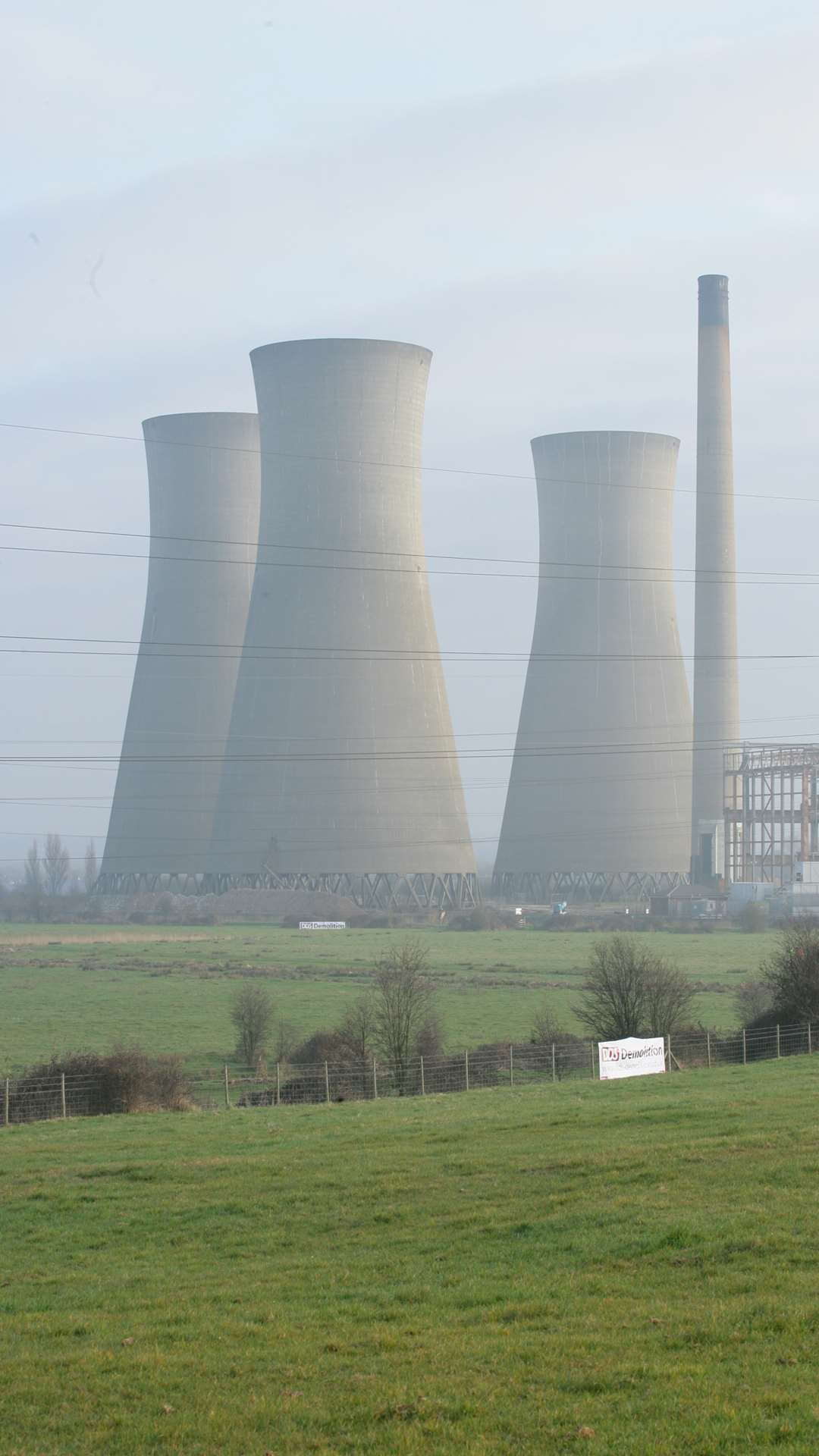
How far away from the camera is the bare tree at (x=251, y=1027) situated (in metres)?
17.9

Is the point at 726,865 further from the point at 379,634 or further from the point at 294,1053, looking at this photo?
the point at 294,1053

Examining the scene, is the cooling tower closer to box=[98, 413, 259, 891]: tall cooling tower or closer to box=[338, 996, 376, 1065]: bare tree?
box=[98, 413, 259, 891]: tall cooling tower

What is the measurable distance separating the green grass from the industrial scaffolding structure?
36534 mm

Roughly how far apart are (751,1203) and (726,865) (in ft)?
138

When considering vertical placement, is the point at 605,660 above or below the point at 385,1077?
above

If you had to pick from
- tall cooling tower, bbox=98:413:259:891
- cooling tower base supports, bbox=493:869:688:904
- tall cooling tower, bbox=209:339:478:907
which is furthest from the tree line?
cooling tower base supports, bbox=493:869:688:904

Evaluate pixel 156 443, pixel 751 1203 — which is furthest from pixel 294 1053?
Result: pixel 156 443

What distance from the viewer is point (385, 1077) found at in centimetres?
1497

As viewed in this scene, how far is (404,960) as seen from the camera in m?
18.4

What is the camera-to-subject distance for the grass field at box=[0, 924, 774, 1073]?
812 inches

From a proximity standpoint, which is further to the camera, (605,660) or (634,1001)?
(605,660)

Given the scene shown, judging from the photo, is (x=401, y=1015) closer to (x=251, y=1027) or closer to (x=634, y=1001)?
(x=251, y=1027)

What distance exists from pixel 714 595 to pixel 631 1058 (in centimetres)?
3389

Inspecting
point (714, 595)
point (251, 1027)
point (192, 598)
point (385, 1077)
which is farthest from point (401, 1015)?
point (714, 595)
